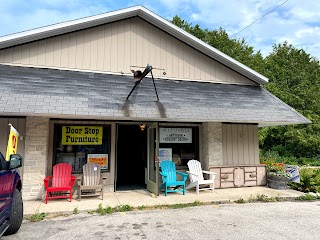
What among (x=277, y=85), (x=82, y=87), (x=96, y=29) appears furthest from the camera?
(x=277, y=85)

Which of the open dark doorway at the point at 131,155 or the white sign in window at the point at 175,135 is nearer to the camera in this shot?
the white sign in window at the point at 175,135

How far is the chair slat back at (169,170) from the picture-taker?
798cm

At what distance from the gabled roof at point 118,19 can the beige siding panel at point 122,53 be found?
145 mm

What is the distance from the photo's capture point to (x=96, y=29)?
8.73 m

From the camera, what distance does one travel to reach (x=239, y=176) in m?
9.08

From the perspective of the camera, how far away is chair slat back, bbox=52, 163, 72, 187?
277 inches

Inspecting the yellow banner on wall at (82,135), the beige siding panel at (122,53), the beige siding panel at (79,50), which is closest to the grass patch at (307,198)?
the beige siding panel at (122,53)

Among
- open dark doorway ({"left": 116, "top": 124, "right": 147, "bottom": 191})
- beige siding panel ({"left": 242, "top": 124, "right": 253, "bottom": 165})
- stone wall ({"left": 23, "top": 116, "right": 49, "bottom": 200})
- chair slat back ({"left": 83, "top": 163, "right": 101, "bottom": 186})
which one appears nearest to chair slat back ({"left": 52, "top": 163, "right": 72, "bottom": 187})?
stone wall ({"left": 23, "top": 116, "right": 49, "bottom": 200})

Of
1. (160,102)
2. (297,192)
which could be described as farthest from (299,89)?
(160,102)

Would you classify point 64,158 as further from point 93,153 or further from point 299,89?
point 299,89

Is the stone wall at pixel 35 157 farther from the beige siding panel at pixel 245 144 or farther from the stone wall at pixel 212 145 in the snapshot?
the beige siding panel at pixel 245 144

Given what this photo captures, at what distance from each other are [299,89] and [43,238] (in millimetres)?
22319

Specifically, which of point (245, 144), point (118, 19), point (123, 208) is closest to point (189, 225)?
point (123, 208)

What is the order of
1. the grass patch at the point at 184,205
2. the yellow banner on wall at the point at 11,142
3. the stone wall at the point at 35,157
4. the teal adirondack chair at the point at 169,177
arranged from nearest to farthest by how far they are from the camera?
the yellow banner on wall at the point at 11,142 < the grass patch at the point at 184,205 < the stone wall at the point at 35,157 < the teal adirondack chair at the point at 169,177
